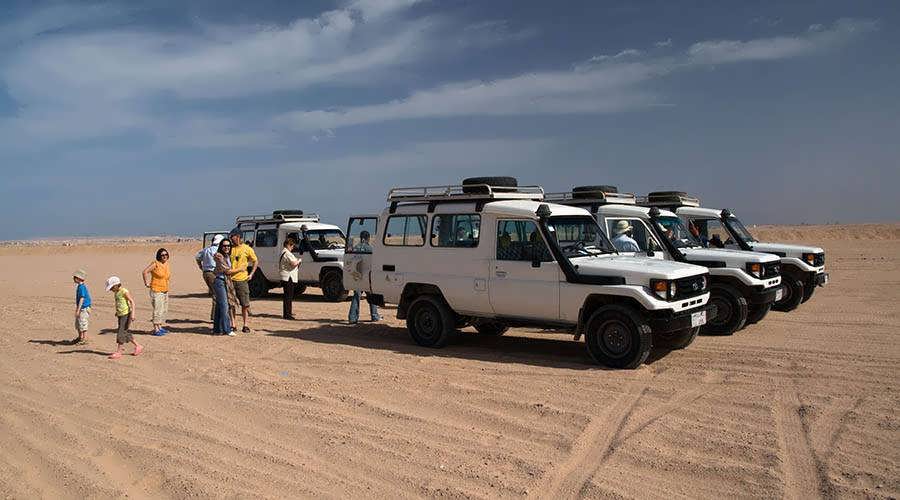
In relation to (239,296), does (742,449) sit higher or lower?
lower

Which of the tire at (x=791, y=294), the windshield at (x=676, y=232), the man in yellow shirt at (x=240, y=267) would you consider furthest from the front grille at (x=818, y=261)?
the man in yellow shirt at (x=240, y=267)

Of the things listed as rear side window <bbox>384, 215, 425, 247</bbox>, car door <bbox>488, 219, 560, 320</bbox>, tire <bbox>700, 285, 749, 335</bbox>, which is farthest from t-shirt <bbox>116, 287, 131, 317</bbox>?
tire <bbox>700, 285, 749, 335</bbox>

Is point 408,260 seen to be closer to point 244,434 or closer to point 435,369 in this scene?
point 435,369

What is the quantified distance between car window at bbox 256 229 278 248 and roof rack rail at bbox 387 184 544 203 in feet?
24.6

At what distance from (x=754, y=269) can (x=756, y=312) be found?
96 cm

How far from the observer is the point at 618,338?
321 inches

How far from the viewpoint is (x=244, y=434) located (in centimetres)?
602

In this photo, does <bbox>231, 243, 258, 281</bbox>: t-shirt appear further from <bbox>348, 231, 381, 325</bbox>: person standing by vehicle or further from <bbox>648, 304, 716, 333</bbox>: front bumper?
<bbox>648, 304, 716, 333</bbox>: front bumper

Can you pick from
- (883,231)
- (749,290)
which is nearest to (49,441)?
(749,290)

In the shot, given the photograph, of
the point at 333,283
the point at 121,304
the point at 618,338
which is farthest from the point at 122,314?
the point at 333,283

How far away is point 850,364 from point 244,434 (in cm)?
706

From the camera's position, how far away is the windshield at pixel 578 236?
888cm

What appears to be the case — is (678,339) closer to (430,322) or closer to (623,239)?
(623,239)

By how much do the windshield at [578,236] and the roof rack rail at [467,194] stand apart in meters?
0.94
